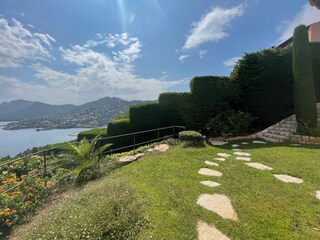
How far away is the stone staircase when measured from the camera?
6.92 meters

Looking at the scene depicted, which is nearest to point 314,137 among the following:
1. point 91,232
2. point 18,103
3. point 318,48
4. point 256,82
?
point 256,82

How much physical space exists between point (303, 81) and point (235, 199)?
24.7 feet

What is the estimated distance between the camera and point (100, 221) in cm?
201

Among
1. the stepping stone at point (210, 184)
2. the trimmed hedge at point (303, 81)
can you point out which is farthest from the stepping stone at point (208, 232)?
the trimmed hedge at point (303, 81)

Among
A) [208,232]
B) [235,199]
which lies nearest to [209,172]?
[235,199]

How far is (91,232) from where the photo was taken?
1.86 meters

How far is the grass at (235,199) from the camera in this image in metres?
2.00

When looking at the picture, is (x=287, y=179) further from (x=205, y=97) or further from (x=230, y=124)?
(x=205, y=97)

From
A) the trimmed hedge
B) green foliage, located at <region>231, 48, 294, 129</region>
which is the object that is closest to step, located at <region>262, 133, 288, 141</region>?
the trimmed hedge

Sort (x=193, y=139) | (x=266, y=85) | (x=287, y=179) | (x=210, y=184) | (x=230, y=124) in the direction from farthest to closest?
(x=266, y=85) → (x=230, y=124) → (x=193, y=139) → (x=287, y=179) → (x=210, y=184)

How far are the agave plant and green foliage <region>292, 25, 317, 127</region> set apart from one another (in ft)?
27.1

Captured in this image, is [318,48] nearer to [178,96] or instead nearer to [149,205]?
[178,96]

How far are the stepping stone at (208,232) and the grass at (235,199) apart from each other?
0.06 meters

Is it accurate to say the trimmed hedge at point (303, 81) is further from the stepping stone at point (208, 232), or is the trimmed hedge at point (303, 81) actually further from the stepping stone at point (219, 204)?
the stepping stone at point (208, 232)
